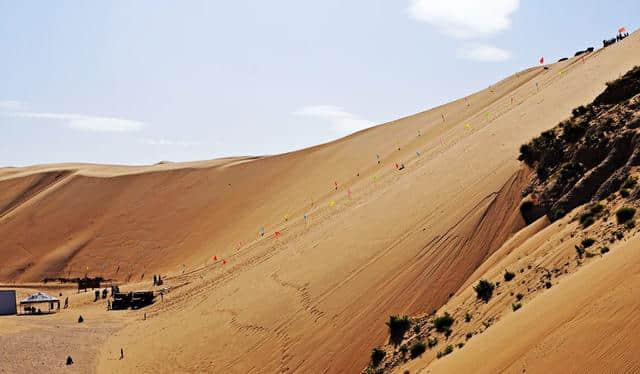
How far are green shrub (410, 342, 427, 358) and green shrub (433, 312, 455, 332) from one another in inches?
18.2

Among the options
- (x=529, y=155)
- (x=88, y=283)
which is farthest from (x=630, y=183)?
(x=88, y=283)

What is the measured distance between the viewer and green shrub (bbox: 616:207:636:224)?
1227 centimetres

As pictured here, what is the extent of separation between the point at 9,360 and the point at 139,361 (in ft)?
16.5

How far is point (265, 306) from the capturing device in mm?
20453

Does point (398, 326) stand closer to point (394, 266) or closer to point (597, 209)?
point (394, 266)

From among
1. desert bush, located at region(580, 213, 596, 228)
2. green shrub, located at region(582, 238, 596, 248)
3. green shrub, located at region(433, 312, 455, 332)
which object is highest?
desert bush, located at region(580, 213, 596, 228)

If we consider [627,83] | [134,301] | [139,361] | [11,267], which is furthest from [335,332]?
[11,267]

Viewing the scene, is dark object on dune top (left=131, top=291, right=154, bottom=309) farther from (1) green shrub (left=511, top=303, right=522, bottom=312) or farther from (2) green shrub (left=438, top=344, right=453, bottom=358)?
(1) green shrub (left=511, top=303, right=522, bottom=312)

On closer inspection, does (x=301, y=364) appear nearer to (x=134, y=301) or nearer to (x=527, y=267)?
(x=527, y=267)

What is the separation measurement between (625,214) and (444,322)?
3.90m

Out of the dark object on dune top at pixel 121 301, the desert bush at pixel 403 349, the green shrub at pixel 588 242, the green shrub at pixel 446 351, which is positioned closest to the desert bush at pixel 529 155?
the green shrub at pixel 588 242

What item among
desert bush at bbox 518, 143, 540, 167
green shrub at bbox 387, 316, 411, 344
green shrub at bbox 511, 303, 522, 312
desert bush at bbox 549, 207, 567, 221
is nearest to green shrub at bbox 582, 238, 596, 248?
green shrub at bbox 511, 303, 522, 312

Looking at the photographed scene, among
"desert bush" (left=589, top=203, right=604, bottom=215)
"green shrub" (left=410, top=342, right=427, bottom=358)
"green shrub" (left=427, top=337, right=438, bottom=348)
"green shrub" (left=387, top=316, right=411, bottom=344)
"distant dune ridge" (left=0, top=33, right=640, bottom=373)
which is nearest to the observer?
"distant dune ridge" (left=0, top=33, right=640, bottom=373)

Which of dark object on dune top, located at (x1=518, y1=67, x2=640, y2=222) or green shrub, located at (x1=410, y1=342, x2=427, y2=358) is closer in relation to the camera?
green shrub, located at (x1=410, y1=342, x2=427, y2=358)
